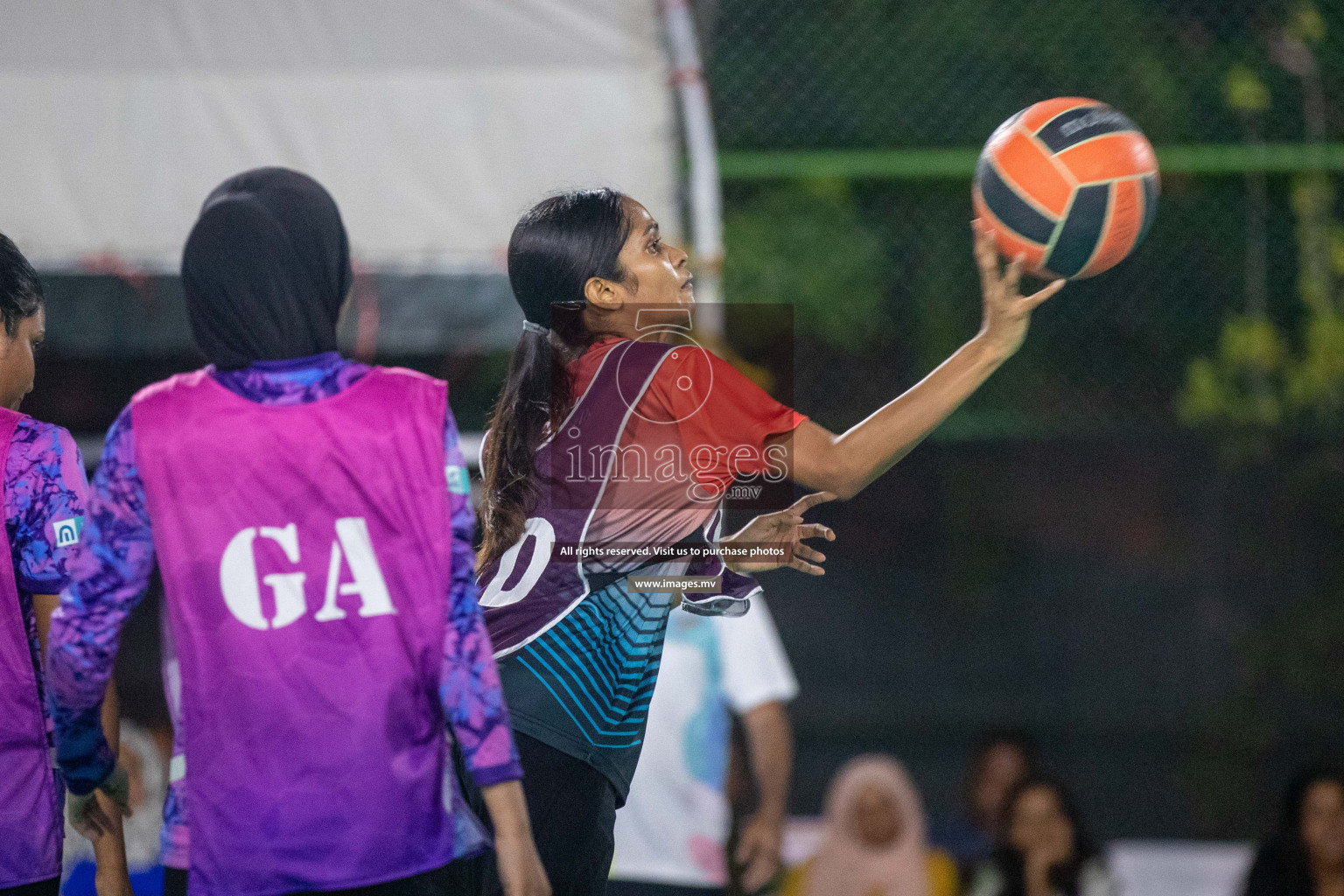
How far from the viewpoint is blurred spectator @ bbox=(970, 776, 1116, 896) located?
4.77 m

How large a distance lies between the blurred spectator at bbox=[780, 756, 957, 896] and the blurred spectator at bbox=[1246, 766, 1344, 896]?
1107mm

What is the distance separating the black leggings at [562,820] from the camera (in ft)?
7.25

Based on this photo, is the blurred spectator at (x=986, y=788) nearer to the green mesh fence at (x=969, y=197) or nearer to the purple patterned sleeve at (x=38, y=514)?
the green mesh fence at (x=969, y=197)

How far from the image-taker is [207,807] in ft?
5.69

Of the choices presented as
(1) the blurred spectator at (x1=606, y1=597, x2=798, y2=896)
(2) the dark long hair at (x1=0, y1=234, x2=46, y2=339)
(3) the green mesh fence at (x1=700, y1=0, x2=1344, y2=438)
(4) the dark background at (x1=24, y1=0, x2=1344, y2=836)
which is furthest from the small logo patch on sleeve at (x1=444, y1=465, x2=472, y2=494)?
(3) the green mesh fence at (x1=700, y1=0, x2=1344, y2=438)

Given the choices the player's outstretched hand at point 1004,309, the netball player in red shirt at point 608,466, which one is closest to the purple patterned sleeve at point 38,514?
the netball player in red shirt at point 608,466

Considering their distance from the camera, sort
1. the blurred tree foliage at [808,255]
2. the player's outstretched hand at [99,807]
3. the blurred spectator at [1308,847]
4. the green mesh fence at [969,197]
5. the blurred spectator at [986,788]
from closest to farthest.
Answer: the player's outstretched hand at [99,807] < the blurred spectator at [1308,847] < the blurred spectator at [986,788] < the green mesh fence at [969,197] < the blurred tree foliage at [808,255]

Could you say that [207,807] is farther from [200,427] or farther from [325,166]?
[325,166]

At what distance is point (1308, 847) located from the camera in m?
4.62

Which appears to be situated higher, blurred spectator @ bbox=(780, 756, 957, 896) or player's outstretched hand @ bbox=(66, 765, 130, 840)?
player's outstretched hand @ bbox=(66, 765, 130, 840)

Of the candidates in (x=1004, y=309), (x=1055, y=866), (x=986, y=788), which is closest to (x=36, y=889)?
(x=1004, y=309)

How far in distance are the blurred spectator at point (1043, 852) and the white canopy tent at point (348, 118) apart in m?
2.52

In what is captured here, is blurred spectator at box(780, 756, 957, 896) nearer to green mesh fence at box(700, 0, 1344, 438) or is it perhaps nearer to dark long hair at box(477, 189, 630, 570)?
green mesh fence at box(700, 0, 1344, 438)

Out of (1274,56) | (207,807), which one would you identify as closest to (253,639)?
(207,807)
